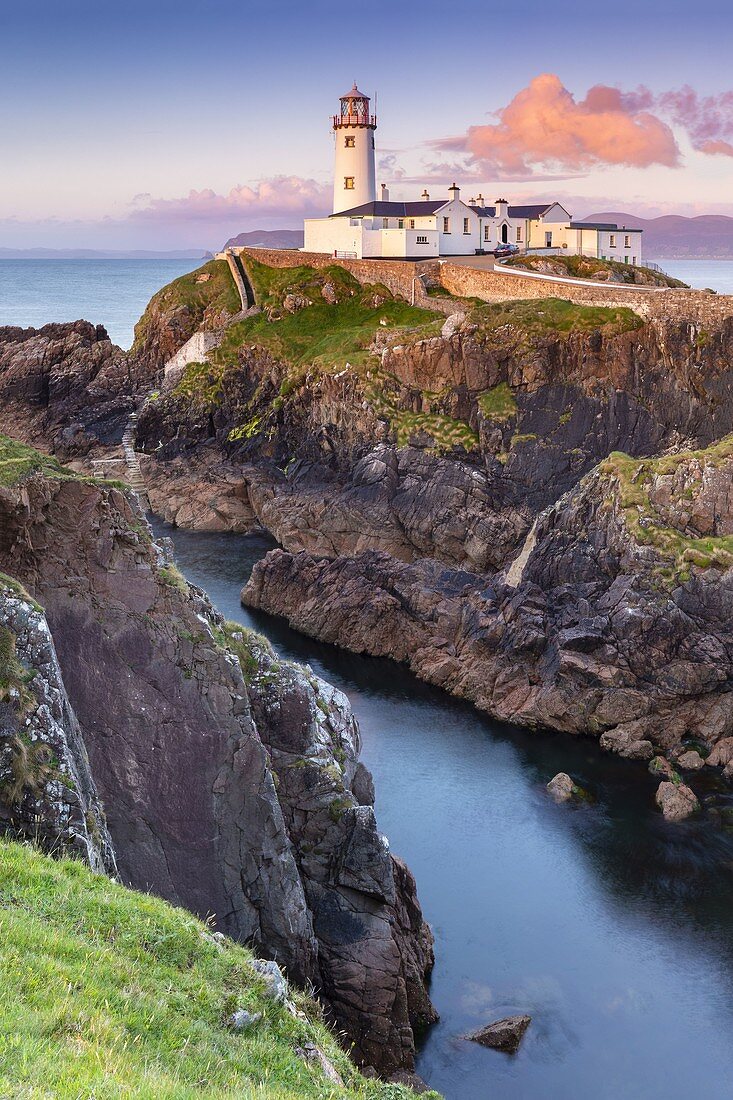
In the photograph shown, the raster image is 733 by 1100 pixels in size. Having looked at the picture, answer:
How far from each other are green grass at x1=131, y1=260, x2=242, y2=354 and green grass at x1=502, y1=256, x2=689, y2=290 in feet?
85.9

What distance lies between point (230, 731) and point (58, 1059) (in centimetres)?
1405

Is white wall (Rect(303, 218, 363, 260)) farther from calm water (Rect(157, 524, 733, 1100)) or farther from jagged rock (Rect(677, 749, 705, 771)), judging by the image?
jagged rock (Rect(677, 749, 705, 771))

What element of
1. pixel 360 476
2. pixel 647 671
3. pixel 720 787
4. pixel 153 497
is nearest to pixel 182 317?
pixel 153 497

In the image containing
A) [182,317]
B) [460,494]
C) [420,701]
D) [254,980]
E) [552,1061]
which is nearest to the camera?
[254,980]

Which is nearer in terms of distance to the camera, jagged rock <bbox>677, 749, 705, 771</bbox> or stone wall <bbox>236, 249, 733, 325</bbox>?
jagged rock <bbox>677, 749, 705, 771</bbox>

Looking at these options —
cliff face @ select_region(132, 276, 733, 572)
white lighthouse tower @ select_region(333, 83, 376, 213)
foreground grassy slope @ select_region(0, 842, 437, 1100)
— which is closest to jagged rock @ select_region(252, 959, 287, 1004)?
foreground grassy slope @ select_region(0, 842, 437, 1100)

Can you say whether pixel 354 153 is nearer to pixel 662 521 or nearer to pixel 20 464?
pixel 662 521

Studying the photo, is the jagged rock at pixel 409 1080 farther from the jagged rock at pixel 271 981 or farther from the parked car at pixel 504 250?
the parked car at pixel 504 250

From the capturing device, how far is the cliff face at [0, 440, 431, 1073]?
24750 mm

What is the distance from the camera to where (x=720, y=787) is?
43875 millimetres

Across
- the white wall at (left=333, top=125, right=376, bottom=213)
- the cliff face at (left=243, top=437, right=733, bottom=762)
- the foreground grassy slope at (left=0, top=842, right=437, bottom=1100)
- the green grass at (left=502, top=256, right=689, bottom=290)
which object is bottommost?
the cliff face at (left=243, top=437, right=733, bottom=762)

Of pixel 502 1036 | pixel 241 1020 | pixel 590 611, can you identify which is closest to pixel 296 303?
pixel 590 611

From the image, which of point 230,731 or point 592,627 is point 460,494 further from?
point 230,731

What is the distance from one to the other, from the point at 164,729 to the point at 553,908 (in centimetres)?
1783
